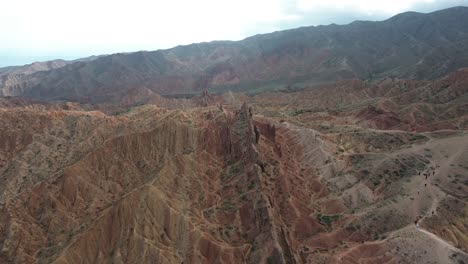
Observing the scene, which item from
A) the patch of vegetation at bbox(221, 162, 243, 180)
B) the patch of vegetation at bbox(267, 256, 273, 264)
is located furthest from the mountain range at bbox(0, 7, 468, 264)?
the patch of vegetation at bbox(221, 162, 243, 180)

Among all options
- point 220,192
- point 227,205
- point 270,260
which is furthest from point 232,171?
point 270,260

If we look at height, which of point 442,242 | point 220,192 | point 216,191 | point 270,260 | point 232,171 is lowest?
point 270,260

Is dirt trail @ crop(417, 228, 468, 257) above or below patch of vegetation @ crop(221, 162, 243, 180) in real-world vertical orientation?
below

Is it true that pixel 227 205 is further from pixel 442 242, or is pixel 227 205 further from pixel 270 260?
pixel 442 242

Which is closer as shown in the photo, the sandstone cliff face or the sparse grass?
the sandstone cliff face

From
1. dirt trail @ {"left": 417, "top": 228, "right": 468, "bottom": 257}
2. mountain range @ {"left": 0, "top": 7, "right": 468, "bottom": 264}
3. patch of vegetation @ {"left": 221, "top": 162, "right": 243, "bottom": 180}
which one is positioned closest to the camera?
dirt trail @ {"left": 417, "top": 228, "right": 468, "bottom": 257}

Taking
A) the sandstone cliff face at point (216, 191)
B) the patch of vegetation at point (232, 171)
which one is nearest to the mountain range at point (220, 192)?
the sandstone cliff face at point (216, 191)

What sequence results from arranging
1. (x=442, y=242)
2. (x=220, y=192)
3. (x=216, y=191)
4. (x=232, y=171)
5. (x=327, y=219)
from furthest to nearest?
(x=232, y=171) < (x=216, y=191) < (x=220, y=192) < (x=327, y=219) < (x=442, y=242)

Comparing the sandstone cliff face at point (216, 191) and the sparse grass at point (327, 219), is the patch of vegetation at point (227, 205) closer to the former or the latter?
the sandstone cliff face at point (216, 191)

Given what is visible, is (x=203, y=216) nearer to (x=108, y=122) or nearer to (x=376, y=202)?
(x=376, y=202)

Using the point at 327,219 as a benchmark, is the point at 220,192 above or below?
above

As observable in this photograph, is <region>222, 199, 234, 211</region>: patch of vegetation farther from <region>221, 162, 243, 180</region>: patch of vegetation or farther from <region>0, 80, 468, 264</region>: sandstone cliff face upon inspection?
<region>221, 162, 243, 180</region>: patch of vegetation
